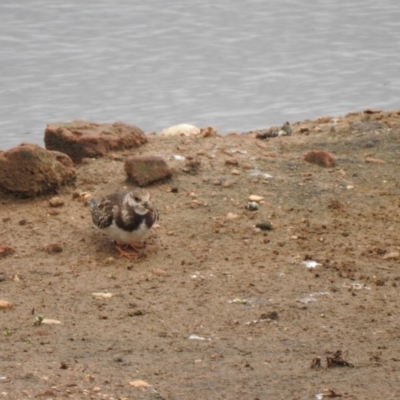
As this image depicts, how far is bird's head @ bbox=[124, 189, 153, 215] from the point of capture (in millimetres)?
9250

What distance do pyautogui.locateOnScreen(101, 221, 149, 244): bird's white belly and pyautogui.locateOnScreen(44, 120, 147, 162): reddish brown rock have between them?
171cm

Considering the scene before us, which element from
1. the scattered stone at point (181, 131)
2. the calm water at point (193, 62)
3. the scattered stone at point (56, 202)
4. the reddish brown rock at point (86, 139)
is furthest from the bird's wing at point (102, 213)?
the calm water at point (193, 62)

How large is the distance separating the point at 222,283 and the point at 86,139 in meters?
2.73

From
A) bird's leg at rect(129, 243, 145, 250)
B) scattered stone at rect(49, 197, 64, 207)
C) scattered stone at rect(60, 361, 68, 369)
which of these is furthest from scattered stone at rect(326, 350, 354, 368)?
scattered stone at rect(49, 197, 64, 207)

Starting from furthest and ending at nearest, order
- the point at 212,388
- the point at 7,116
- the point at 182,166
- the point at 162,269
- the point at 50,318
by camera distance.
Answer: the point at 7,116
the point at 182,166
the point at 162,269
the point at 50,318
the point at 212,388

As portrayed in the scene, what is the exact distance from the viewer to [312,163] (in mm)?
10898

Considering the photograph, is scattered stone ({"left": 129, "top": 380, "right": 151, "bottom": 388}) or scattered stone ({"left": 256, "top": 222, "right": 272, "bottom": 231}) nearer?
scattered stone ({"left": 129, "top": 380, "right": 151, "bottom": 388})

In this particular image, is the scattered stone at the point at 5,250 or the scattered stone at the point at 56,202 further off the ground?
the scattered stone at the point at 56,202

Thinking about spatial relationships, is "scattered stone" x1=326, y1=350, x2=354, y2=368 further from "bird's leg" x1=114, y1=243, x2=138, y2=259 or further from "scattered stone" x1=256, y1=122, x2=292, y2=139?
"scattered stone" x1=256, y1=122, x2=292, y2=139

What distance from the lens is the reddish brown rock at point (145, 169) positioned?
33.7 ft

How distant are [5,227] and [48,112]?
6.69 m

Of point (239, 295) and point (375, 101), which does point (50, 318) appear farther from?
point (375, 101)

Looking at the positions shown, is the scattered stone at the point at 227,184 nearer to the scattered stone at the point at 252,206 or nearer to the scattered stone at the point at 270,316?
the scattered stone at the point at 252,206

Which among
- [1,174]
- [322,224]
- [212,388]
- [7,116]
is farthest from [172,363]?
[7,116]
